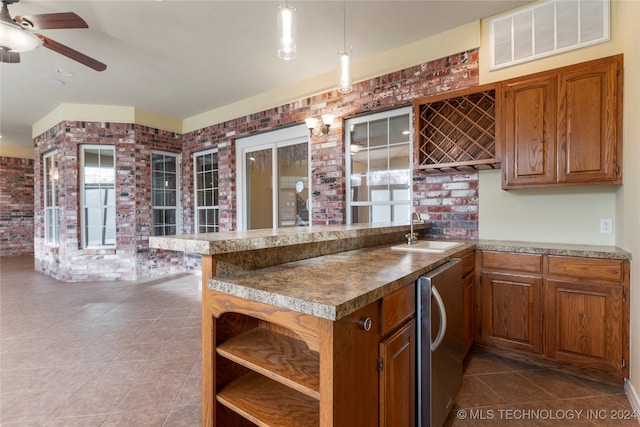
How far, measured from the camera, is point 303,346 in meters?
1.31

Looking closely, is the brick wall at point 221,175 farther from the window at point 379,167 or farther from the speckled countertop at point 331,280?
the speckled countertop at point 331,280

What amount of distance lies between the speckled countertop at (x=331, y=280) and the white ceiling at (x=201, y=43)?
7.55 ft

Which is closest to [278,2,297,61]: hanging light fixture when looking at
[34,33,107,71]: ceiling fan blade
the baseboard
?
[34,33,107,71]: ceiling fan blade

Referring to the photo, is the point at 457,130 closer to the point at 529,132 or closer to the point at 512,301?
the point at 529,132

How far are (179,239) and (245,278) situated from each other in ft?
1.08

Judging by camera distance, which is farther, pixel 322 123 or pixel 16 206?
pixel 16 206

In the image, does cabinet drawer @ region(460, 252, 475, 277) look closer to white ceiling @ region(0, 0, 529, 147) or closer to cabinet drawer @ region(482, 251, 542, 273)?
cabinet drawer @ region(482, 251, 542, 273)

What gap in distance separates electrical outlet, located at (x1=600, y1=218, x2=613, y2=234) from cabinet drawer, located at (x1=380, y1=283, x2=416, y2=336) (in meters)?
Result: 2.11

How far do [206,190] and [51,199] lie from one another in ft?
10.6

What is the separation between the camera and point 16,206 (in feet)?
26.2

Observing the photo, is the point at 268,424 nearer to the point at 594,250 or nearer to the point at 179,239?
the point at 179,239

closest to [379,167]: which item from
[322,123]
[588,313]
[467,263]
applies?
[322,123]

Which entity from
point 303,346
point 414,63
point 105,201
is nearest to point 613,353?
point 303,346

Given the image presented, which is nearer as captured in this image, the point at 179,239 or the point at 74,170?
the point at 179,239
